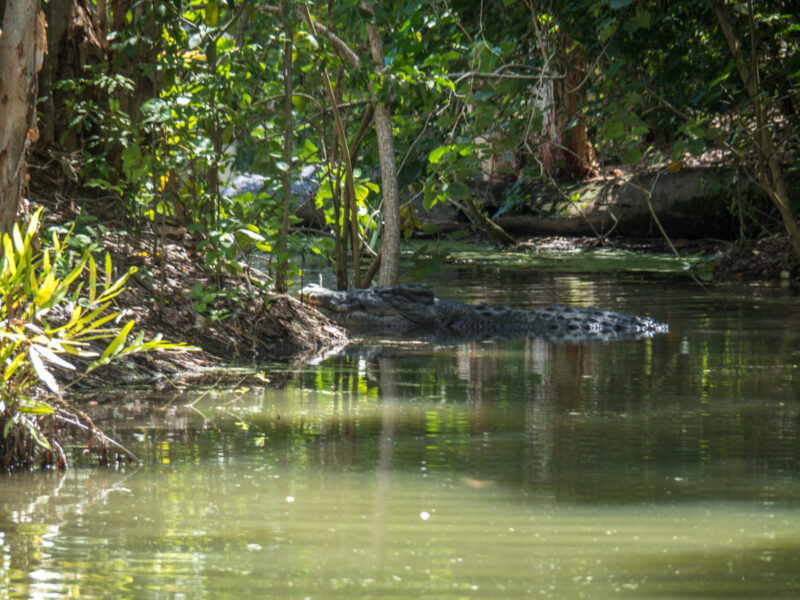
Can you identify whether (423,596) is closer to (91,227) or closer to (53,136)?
(91,227)

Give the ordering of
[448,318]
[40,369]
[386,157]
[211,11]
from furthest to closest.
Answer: [448,318]
[386,157]
[211,11]
[40,369]

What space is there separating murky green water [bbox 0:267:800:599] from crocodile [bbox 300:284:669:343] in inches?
100.0

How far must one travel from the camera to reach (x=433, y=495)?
3242 mm

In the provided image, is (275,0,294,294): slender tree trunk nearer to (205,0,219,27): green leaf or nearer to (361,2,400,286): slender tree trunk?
(205,0,219,27): green leaf

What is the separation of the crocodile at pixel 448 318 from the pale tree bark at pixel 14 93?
14.8 feet

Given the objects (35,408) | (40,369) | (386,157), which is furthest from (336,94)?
(40,369)

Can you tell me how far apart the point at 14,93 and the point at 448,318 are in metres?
5.31

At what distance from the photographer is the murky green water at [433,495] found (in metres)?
2.47

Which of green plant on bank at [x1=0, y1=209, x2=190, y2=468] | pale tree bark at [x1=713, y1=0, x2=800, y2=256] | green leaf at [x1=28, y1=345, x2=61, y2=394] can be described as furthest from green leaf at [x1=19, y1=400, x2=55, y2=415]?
pale tree bark at [x1=713, y1=0, x2=800, y2=256]

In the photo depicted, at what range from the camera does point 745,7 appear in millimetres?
9133

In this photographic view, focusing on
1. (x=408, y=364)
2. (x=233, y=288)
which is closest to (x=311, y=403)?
(x=408, y=364)

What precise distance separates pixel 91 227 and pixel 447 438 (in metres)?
3.28

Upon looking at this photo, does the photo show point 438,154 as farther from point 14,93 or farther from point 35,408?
point 35,408

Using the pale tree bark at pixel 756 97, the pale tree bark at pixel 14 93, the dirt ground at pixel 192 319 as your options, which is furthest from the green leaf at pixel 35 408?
the pale tree bark at pixel 756 97
